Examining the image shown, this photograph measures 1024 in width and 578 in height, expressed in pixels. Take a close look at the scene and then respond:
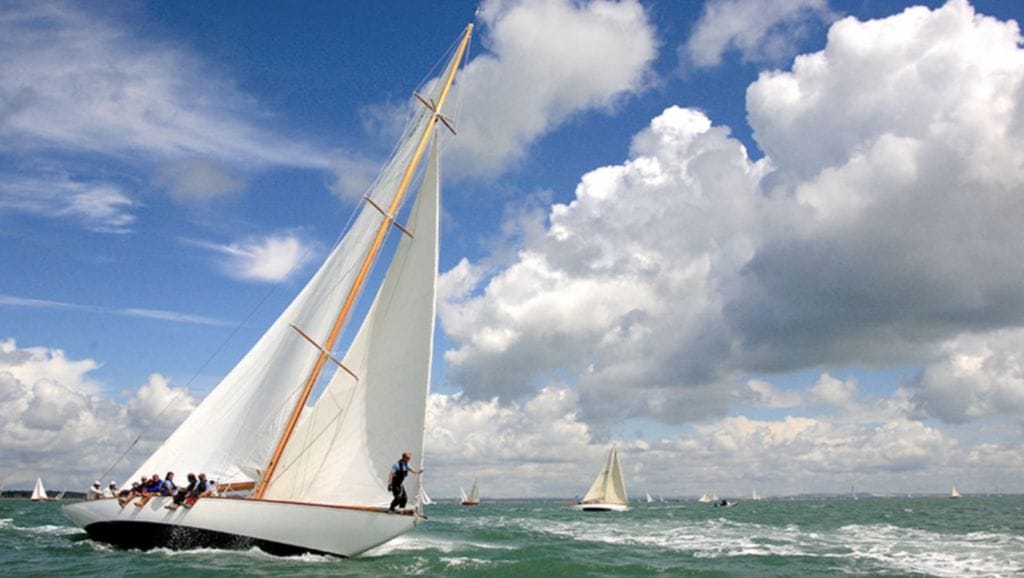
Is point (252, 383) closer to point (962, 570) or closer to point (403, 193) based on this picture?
point (403, 193)

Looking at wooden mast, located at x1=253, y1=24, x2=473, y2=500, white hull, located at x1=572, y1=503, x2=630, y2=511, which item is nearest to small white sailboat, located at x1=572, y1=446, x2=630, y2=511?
white hull, located at x1=572, y1=503, x2=630, y2=511

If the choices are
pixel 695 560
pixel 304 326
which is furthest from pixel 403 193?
pixel 695 560

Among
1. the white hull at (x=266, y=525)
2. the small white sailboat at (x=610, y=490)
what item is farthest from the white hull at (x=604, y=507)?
the white hull at (x=266, y=525)

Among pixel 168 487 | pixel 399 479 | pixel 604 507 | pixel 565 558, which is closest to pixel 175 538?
pixel 168 487

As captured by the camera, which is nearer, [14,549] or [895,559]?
[14,549]

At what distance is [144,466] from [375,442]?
29.2ft

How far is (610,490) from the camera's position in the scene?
100562 millimetres

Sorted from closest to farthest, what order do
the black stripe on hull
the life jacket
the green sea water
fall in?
the green sea water < the black stripe on hull < the life jacket

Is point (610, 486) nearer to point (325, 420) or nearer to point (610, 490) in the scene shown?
point (610, 490)

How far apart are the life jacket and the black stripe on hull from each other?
2.89m

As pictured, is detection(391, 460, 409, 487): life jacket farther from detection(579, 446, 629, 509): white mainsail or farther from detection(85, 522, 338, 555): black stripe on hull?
detection(579, 446, 629, 509): white mainsail

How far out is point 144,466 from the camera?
1045 inches

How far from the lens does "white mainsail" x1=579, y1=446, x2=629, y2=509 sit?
9950 cm

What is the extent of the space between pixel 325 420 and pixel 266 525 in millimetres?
4331
